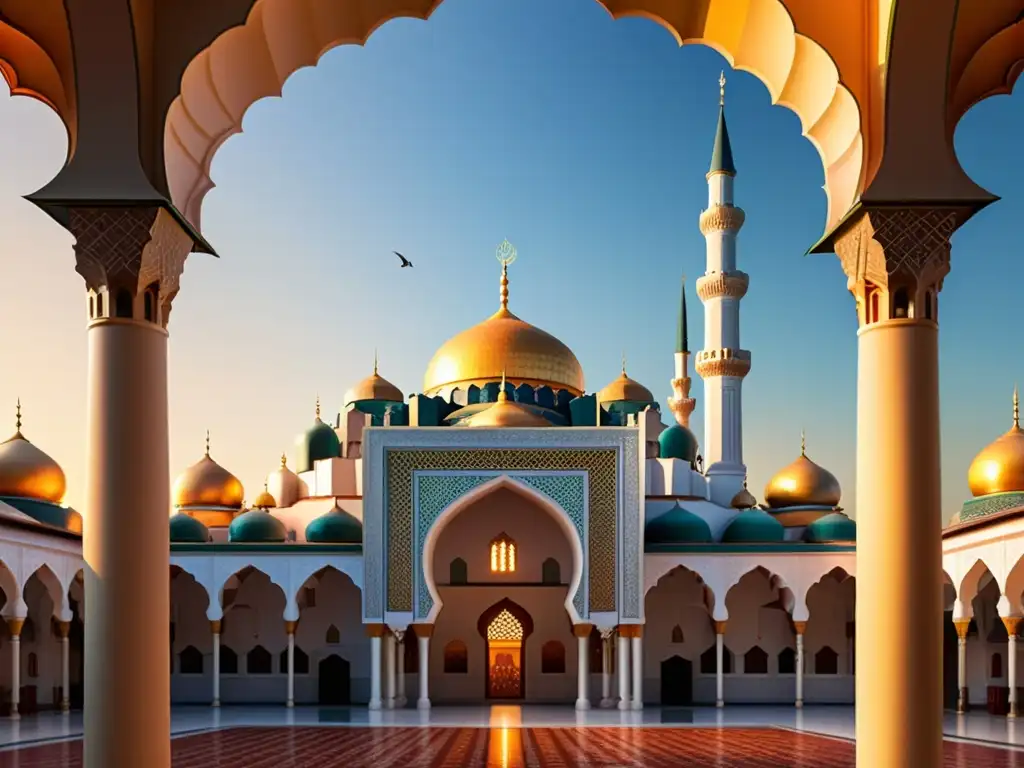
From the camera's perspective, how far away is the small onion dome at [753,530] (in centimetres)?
1631

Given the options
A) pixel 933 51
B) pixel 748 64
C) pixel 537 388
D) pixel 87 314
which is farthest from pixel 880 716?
pixel 537 388

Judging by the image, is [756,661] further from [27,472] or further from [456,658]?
[27,472]

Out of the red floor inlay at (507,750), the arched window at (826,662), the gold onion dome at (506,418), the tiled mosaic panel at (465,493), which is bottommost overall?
the arched window at (826,662)

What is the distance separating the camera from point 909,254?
11.6ft

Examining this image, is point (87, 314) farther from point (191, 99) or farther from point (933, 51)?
point (933, 51)

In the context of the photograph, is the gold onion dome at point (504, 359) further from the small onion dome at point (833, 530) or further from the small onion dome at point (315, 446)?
the small onion dome at point (833, 530)

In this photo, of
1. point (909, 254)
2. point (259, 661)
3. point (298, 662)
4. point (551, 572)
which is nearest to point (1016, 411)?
point (551, 572)

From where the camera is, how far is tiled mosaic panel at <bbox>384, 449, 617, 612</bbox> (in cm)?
1475

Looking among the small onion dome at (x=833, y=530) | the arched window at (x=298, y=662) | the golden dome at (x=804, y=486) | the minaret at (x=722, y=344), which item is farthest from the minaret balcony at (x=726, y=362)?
the arched window at (x=298, y=662)

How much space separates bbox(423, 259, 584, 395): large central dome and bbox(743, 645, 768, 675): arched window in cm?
560

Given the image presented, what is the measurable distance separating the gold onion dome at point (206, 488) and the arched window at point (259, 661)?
3320 mm

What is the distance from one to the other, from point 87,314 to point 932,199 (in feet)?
8.28

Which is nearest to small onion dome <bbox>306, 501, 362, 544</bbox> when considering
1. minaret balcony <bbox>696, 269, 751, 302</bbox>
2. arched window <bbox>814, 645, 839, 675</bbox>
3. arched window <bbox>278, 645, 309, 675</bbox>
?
arched window <bbox>278, 645, 309, 675</bbox>

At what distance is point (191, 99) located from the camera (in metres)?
3.66
